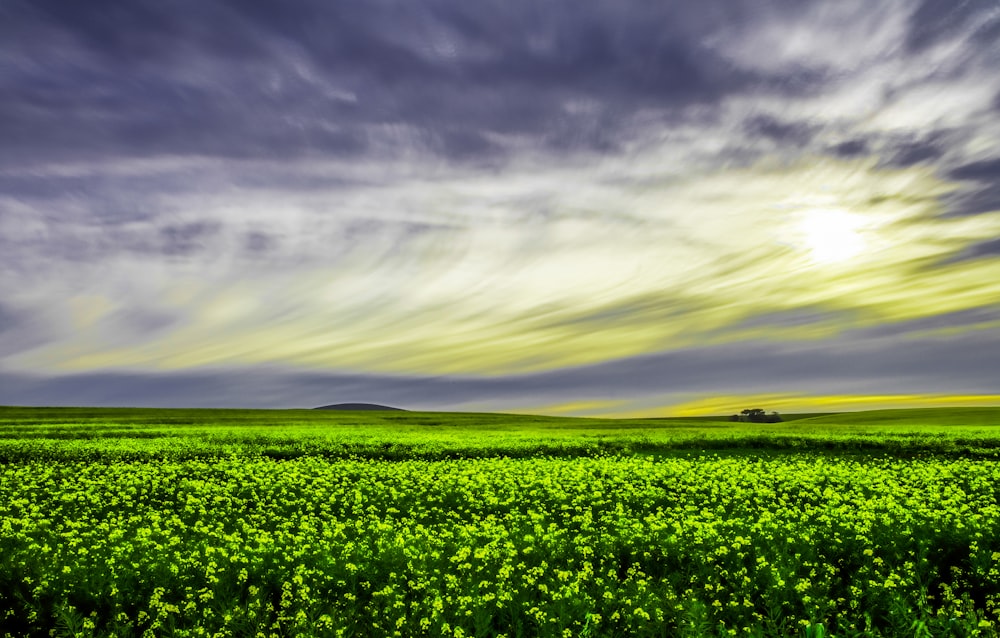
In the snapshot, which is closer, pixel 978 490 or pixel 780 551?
pixel 780 551

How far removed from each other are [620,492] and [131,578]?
14.5m

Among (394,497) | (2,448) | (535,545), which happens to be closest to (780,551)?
(535,545)

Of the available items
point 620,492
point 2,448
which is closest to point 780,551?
point 620,492

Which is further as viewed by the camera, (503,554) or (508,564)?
(503,554)

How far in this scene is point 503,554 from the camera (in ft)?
43.5

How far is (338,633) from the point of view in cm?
940

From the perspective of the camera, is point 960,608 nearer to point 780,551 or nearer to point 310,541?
point 780,551

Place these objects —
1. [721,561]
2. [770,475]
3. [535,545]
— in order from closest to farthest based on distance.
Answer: [721,561] → [535,545] → [770,475]

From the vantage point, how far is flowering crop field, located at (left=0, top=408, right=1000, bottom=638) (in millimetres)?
10234

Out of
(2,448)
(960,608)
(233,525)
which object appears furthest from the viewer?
(2,448)

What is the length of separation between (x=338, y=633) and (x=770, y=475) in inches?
799

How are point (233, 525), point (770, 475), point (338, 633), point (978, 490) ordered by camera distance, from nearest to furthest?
1. point (338, 633)
2. point (233, 525)
3. point (978, 490)
4. point (770, 475)

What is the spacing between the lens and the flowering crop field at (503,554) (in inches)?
403

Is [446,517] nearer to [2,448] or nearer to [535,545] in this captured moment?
[535,545]
